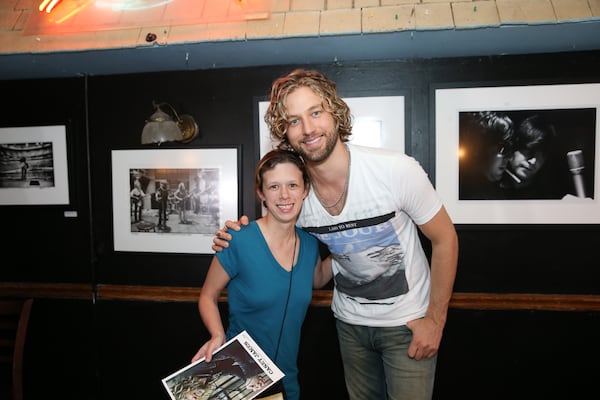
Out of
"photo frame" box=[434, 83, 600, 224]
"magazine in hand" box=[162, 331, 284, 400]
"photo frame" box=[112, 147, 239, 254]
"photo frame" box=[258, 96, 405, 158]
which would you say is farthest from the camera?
"photo frame" box=[112, 147, 239, 254]

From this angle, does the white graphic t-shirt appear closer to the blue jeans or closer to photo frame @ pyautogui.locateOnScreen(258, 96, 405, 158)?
Answer: the blue jeans

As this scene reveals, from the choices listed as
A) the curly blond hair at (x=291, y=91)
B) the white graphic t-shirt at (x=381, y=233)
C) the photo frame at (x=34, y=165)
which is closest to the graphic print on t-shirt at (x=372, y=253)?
the white graphic t-shirt at (x=381, y=233)

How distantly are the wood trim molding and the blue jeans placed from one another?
23.3 inches

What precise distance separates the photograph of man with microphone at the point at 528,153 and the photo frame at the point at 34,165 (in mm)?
2662

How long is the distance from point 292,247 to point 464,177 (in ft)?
3.99

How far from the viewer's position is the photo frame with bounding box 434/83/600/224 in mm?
2020

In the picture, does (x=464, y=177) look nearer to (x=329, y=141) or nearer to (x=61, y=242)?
(x=329, y=141)

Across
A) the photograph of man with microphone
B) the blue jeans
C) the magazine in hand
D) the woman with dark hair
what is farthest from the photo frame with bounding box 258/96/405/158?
the magazine in hand

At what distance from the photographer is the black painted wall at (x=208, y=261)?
2.11 meters

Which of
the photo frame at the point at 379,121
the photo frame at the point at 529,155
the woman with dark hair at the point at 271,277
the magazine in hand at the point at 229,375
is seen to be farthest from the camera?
the photo frame at the point at 379,121

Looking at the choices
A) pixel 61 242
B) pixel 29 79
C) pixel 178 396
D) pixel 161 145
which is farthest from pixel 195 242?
pixel 29 79

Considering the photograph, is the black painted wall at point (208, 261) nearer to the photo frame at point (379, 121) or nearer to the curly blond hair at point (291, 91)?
the photo frame at point (379, 121)

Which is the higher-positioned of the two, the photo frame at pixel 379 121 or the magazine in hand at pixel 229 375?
the photo frame at pixel 379 121

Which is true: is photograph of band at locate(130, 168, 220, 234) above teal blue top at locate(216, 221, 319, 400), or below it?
above
